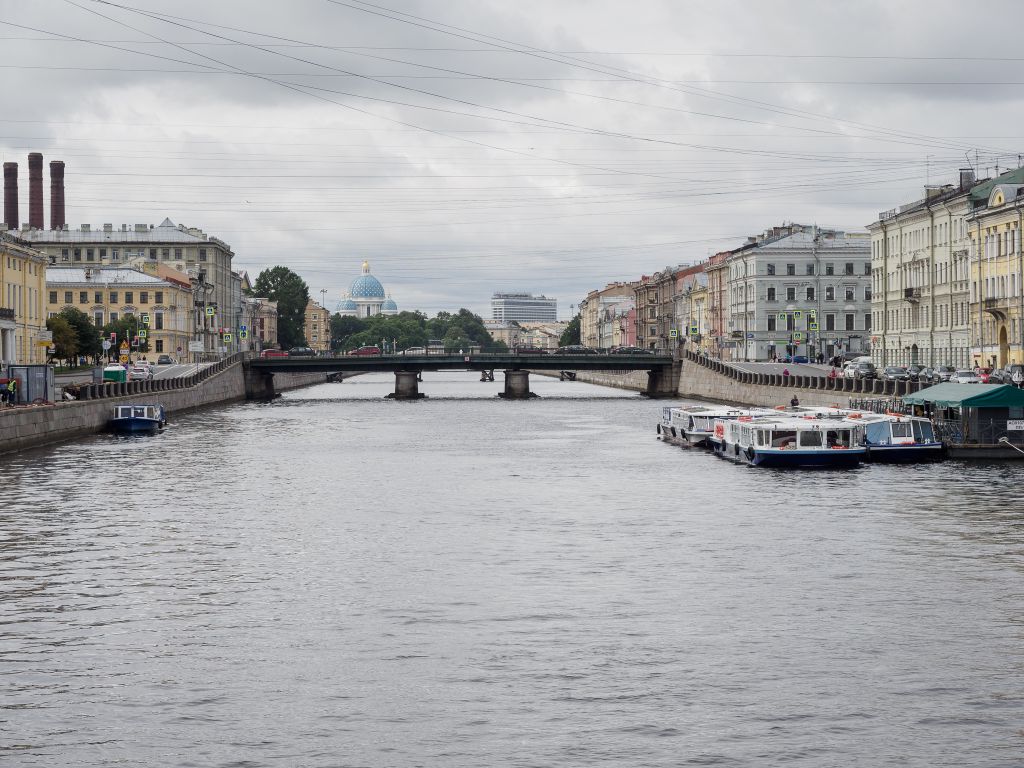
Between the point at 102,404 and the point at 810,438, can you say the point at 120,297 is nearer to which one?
the point at 102,404

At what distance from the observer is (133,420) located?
75562mm

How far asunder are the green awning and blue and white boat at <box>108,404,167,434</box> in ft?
126

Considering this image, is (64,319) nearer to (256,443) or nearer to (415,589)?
(256,443)

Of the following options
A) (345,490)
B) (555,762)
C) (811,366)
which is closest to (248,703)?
(555,762)

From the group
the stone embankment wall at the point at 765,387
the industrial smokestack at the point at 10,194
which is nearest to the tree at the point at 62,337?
the industrial smokestack at the point at 10,194

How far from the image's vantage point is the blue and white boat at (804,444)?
177 ft

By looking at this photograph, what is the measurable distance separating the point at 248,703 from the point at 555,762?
4598 millimetres

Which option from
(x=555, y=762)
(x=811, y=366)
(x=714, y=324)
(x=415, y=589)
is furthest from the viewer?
(x=714, y=324)

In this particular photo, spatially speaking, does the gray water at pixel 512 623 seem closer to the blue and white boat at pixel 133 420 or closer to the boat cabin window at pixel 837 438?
the boat cabin window at pixel 837 438

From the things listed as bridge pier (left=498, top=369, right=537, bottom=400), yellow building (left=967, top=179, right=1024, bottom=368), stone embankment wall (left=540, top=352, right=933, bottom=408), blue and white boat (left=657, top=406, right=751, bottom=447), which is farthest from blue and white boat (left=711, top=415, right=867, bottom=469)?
bridge pier (left=498, top=369, right=537, bottom=400)

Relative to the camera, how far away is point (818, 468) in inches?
2144

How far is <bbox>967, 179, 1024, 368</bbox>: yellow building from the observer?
8944 centimetres

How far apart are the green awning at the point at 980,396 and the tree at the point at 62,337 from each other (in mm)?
73091

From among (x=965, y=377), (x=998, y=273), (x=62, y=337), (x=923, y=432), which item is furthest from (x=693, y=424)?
(x=62, y=337)
